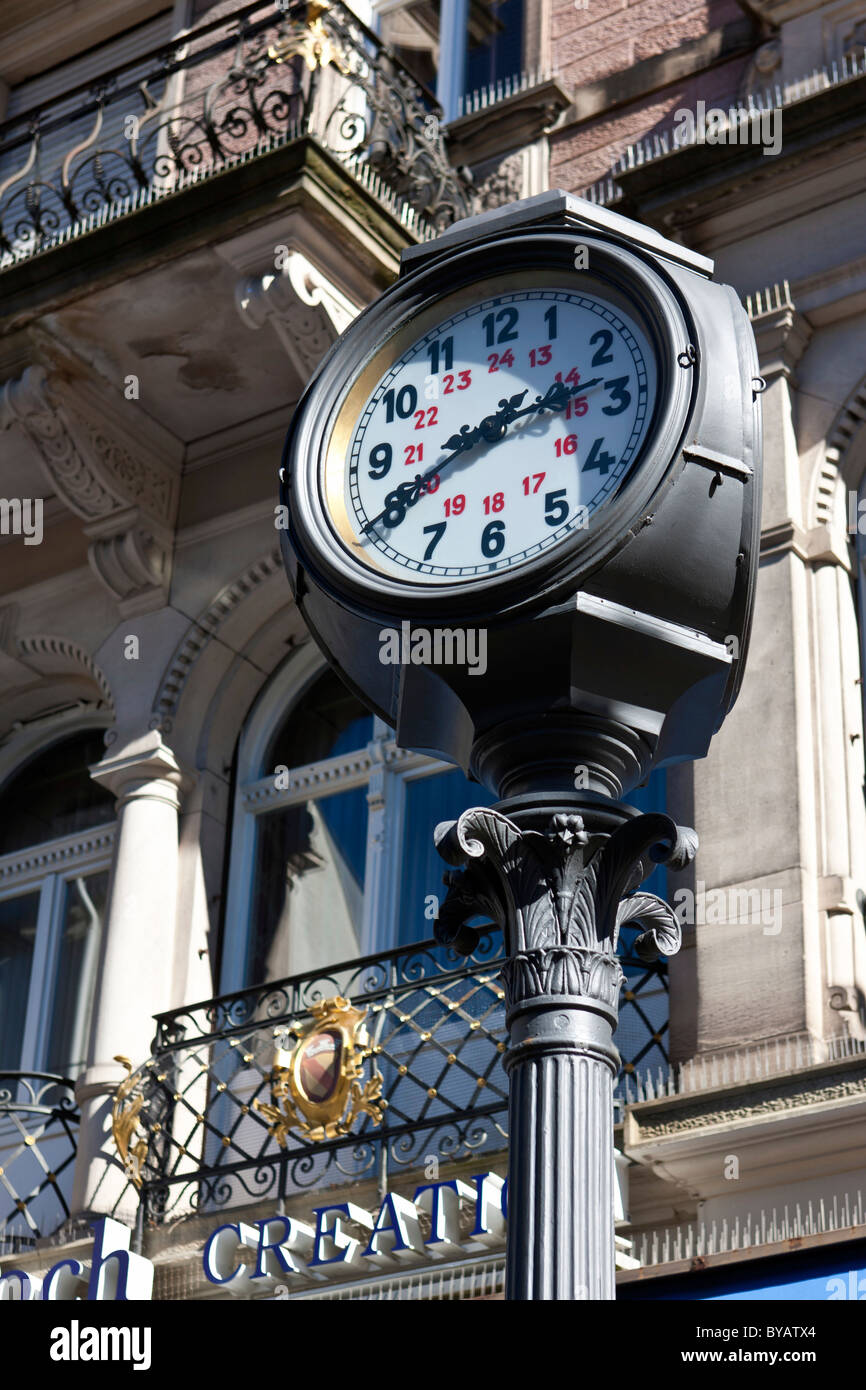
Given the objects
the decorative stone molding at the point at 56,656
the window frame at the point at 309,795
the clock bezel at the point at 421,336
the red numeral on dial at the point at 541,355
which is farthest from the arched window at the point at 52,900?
the red numeral on dial at the point at 541,355

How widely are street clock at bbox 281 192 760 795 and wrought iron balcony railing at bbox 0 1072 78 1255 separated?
250 inches

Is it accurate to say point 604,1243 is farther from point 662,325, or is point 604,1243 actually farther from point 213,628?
point 213,628

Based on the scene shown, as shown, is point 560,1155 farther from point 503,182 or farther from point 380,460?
point 503,182

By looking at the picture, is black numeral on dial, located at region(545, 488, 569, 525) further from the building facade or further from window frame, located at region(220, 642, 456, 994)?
window frame, located at region(220, 642, 456, 994)

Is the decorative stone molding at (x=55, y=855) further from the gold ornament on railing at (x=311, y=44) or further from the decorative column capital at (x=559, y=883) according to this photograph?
the decorative column capital at (x=559, y=883)

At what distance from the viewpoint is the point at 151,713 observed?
1066cm

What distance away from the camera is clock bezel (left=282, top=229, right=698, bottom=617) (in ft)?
11.3

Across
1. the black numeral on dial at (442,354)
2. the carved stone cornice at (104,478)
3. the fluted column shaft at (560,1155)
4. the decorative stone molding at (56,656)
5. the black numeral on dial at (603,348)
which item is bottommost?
the fluted column shaft at (560,1155)

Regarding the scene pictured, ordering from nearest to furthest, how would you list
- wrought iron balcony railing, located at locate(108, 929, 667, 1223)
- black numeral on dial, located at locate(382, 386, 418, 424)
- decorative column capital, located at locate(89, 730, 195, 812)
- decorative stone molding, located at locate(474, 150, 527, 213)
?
black numeral on dial, located at locate(382, 386, 418, 424)
wrought iron balcony railing, located at locate(108, 929, 667, 1223)
decorative column capital, located at locate(89, 730, 195, 812)
decorative stone molding, located at locate(474, 150, 527, 213)

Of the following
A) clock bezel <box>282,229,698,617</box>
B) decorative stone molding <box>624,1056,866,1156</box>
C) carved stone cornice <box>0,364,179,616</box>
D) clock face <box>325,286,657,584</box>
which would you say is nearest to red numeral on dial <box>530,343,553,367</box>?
clock face <box>325,286,657,584</box>

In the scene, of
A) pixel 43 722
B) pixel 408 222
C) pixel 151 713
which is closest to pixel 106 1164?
pixel 151 713

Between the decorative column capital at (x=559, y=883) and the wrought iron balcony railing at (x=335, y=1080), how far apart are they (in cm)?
478

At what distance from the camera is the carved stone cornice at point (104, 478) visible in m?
10.6

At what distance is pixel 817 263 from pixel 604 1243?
6934 mm
